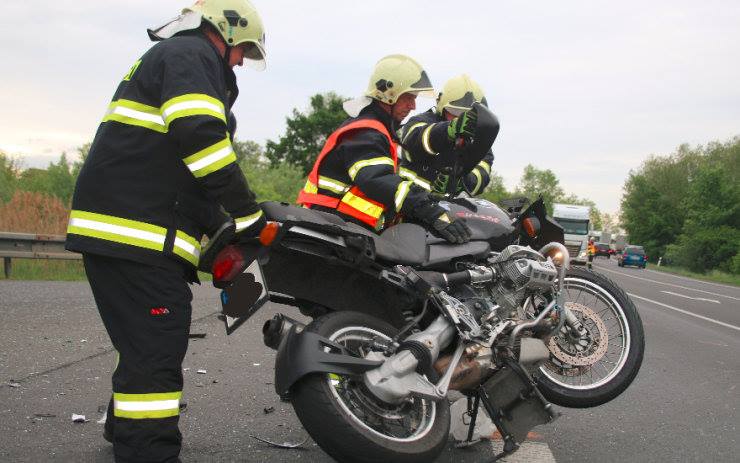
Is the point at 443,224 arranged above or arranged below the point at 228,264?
above

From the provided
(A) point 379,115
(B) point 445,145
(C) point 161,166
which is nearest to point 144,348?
(C) point 161,166

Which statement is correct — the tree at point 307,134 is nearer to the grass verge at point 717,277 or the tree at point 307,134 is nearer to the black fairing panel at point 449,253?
the grass verge at point 717,277

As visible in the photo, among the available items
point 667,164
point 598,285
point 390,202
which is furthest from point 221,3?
point 667,164

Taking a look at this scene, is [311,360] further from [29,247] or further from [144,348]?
[29,247]

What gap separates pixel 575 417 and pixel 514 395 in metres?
1.61

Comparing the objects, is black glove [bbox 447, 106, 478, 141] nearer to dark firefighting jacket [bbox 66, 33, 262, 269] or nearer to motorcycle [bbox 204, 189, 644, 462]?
motorcycle [bbox 204, 189, 644, 462]

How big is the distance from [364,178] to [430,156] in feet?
4.05

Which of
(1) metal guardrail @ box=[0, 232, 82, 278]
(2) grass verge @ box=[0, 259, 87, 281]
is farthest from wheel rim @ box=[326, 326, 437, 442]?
(2) grass verge @ box=[0, 259, 87, 281]

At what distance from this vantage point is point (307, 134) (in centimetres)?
6047

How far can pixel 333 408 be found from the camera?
2.90 meters

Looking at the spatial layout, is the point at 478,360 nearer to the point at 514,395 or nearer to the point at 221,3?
the point at 514,395

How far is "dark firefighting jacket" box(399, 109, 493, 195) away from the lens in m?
4.54

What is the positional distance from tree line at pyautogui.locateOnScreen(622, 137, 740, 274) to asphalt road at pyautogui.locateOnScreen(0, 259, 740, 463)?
50.9 m

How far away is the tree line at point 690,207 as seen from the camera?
186 ft
